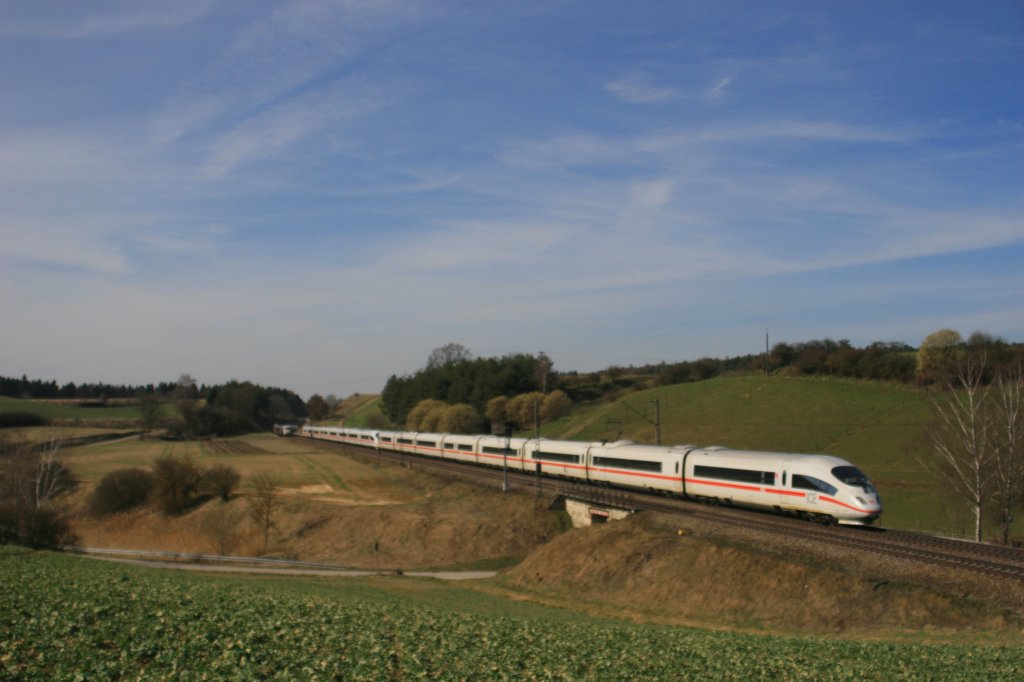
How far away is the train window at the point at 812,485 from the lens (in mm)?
34191

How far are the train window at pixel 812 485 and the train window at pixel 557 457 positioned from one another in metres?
24.7

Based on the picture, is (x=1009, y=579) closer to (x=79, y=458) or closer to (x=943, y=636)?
(x=943, y=636)

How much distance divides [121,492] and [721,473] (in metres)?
59.7

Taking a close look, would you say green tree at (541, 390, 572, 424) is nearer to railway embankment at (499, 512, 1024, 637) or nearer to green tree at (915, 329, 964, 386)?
green tree at (915, 329, 964, 386)

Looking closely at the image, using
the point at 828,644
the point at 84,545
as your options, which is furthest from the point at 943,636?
the point at 84,545

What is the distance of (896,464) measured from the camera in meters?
67.6

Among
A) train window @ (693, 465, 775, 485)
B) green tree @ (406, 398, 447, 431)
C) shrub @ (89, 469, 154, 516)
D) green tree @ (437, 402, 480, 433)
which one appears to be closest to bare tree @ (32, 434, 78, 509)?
shrub @ (89, 469, 154, 516)

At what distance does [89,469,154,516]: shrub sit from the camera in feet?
237

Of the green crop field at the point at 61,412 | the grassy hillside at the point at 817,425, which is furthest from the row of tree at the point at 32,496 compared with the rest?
the green crop field at the point at 61,412

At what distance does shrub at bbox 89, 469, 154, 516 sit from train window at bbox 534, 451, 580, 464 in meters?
39.9

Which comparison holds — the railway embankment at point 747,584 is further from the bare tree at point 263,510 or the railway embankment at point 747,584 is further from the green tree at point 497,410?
the green tree at point 497,410

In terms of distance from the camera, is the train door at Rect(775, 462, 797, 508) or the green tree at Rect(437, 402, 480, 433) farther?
the green tree at Rect(437, 402, 480, 433)

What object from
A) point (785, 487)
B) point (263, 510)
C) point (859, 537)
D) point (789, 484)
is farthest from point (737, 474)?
point (263, 510)

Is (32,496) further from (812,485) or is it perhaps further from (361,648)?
(812,485)
